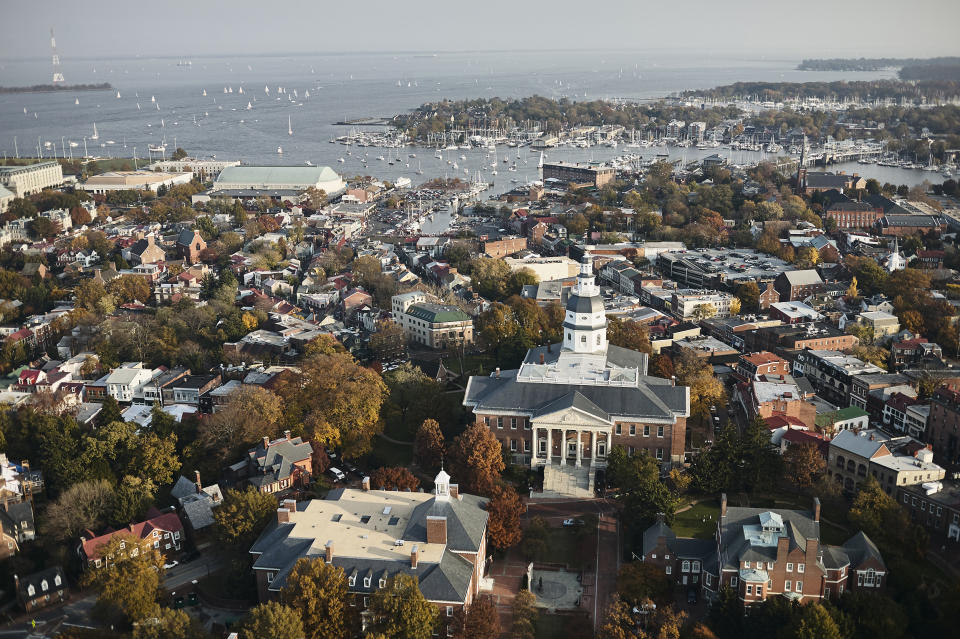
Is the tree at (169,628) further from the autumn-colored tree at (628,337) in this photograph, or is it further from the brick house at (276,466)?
the autumn-colored tree at (628,337)

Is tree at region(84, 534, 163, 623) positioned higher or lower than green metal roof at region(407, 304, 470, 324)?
lower

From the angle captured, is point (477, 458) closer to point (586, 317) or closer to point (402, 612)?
point (586, 317)

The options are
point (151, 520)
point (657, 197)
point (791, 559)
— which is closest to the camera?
point (791, 559)

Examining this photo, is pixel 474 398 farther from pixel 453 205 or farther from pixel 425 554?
pixel 453 205

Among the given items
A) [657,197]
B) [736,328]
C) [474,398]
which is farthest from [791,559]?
[657,197]

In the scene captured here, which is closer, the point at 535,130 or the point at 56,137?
the point at 56,137

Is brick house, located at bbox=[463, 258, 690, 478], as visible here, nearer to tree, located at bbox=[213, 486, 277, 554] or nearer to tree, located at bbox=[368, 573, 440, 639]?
tree, located at bbox=[213, 486, 277, 554]

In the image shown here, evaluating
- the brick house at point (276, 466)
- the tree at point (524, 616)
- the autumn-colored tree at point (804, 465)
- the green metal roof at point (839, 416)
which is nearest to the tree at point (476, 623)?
the tree at point (524, 616)

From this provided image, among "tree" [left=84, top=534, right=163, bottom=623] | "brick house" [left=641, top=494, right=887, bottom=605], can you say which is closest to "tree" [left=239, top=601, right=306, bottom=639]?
"tree" [left=84, top=534, right=163, bottom=623]
